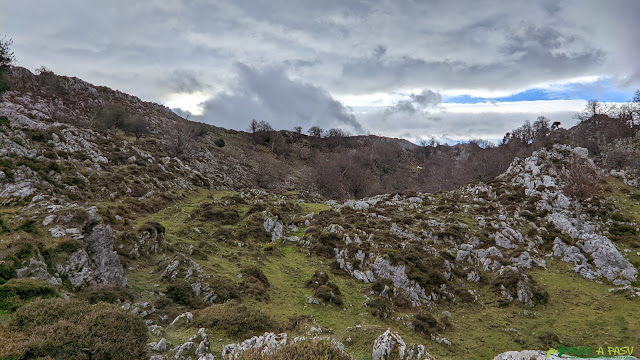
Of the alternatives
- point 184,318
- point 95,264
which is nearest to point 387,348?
point 184,318

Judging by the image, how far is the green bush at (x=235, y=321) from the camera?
1297 cm

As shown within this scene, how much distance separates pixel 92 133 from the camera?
40.8m

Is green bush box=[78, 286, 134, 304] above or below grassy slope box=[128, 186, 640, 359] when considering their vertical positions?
above

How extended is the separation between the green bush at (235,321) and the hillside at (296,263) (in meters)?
0.07

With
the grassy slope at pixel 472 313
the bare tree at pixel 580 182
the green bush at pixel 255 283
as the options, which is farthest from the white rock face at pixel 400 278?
the bare tree at pixel 580 182

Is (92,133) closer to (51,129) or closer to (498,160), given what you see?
(51,129)

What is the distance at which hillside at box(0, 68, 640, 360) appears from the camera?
37.1ft

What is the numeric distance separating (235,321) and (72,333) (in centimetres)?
623

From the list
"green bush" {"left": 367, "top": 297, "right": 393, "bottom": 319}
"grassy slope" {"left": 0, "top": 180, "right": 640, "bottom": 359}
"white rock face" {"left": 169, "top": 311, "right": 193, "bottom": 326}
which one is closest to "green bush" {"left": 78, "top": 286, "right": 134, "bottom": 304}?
"grassy slope" {"left": 0, "top": 180, "right": 640, "bottom": 359}

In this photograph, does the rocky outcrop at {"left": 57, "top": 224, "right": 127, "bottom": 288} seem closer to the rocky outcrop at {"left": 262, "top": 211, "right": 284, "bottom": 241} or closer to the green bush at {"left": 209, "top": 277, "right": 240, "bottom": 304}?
the green bush at {"left": 209, "top": 277, "right": 240, "bottom": 304}

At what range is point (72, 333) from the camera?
8.57 metres

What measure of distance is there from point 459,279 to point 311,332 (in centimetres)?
1506

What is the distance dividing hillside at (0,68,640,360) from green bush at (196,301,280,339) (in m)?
0.07

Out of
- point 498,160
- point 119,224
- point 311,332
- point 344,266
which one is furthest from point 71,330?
point 498,160
